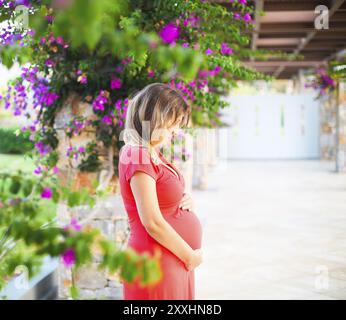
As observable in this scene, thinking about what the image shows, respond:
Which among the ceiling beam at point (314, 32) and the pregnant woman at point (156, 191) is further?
the ceiling beam at point (314, 32)

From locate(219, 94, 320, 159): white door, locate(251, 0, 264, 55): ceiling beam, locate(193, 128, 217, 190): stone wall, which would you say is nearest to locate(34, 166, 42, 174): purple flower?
locate(251, 0, 264, 55): ceiling beam

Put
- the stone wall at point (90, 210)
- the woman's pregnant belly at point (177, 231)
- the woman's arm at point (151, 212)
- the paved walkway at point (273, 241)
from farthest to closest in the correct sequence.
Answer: the paved walkway at point (273, 241) → the stone wall at point (90, 210) → the woman's pregnant belly at point (177, 231) → the woman's arm at point (151, 212)

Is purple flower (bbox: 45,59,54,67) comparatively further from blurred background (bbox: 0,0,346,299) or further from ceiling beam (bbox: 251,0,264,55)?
ceiling beam (bbox: 251,0,264,55)

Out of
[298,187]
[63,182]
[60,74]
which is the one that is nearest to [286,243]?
[63,182]

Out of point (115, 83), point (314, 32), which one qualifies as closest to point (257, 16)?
point (314, 32)

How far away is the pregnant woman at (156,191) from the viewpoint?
1.34m

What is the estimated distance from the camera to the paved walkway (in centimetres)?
304

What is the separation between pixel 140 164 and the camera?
52.2 inches

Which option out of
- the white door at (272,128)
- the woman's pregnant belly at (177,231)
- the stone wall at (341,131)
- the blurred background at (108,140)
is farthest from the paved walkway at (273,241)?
the white door at (272,128)

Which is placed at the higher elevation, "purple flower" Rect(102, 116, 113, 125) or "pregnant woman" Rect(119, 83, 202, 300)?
"purple flower" Rect(102, 116, 113, 125)

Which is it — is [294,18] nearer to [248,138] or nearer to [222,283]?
[222,283]

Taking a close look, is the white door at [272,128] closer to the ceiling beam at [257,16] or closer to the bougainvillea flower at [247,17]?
the ceiling beam at [257,16]

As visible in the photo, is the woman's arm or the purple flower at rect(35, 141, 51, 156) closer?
the woman's arm

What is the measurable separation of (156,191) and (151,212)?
11 centimetres
